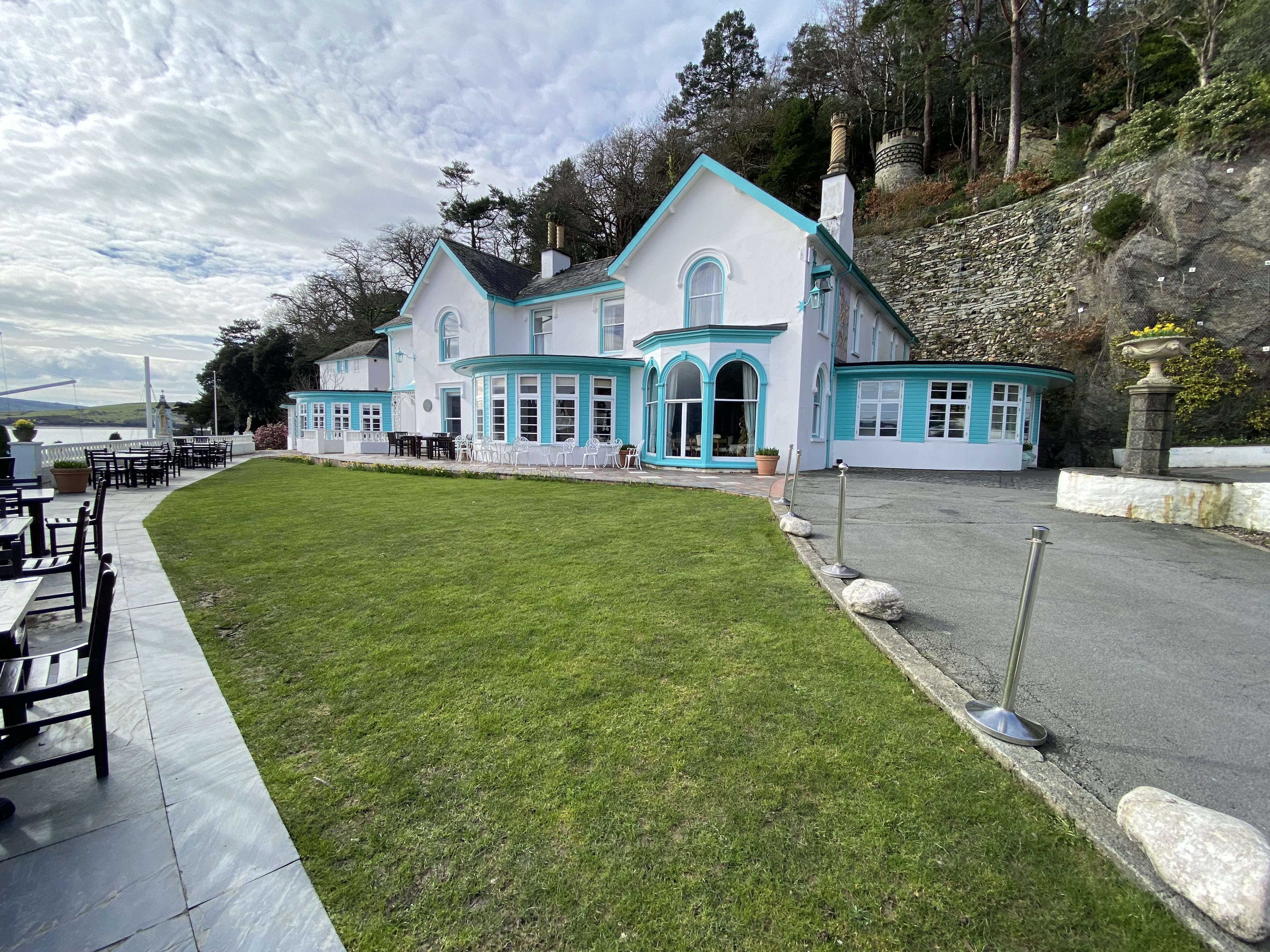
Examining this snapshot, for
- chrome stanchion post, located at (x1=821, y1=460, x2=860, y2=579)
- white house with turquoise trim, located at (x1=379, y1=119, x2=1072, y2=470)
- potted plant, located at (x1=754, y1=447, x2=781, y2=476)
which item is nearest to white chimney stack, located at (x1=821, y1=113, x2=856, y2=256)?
white house with turquoise trim, located at (x1=379, y1=119, x2=1072, y2=470)

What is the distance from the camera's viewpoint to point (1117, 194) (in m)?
19.2

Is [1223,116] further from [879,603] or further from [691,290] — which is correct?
[879,603]

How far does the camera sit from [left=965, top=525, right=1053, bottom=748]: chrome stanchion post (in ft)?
8.50

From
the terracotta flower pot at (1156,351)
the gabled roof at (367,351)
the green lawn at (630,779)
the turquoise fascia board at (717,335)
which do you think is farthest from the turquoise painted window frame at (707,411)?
the gabled roof at (367,351)

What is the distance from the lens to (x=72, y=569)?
414cm

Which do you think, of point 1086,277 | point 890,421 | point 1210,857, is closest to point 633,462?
point 890,421

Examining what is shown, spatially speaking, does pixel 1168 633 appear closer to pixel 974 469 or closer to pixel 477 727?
pixel 477 727

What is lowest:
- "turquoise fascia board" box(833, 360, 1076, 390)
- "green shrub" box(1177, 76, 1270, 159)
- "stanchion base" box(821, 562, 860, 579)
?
"stanchion base" box(821, 562, 860, 579)

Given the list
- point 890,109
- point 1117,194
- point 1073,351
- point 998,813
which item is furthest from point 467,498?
point 890,109

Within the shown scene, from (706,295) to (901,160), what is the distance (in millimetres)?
23187

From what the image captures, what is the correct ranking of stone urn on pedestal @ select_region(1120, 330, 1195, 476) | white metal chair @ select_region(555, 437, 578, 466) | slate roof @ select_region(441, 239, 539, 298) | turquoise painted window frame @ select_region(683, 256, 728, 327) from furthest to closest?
slate roof @ select_region(441, 239, 539, 298) < white metal chair @ select_region(555, 437, 578, 466) < turquoise painted window frame @ select_region(683, 256, 728, 327) < stone urn on pedestal @ select_region(1120, 330, 1195, 476)

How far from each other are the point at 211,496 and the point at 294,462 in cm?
1148

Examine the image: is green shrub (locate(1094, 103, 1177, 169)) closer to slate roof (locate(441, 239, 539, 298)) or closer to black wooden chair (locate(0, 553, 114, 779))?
slate roof (locate(441, 239, 539, 298))

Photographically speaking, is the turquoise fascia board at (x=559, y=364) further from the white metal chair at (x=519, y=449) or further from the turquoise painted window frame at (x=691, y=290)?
the white metal chair at (x=519, y=449)
